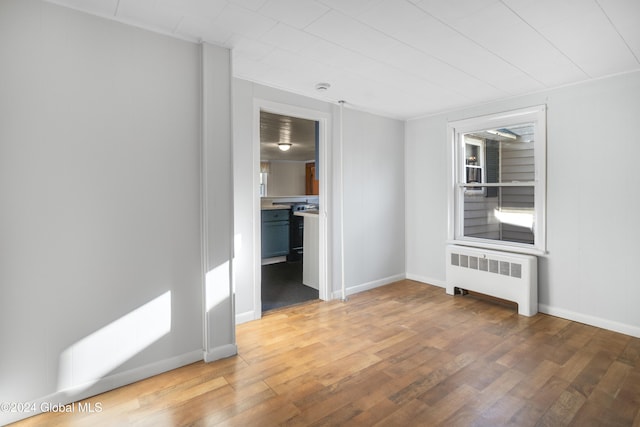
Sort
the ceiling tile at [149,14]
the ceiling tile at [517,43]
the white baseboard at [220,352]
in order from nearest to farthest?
the ceiling tile at [149,14] → the ceiling tile at [517,43] → the white baseboard at [220,352]

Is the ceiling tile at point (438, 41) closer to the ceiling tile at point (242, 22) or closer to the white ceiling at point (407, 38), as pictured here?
the white ceiling at point (407, 38)

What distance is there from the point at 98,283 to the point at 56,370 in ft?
1.80

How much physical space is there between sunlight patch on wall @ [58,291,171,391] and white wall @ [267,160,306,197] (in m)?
7.70

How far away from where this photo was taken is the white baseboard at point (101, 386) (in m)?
1.91

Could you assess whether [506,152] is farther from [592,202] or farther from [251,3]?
[251,3]

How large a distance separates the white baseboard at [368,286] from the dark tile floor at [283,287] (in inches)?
11.2

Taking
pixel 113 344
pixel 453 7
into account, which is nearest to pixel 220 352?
pixel 113 344

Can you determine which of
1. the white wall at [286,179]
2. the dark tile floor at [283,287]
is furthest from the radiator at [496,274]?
the white wall at [286,179]

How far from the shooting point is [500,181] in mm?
4117

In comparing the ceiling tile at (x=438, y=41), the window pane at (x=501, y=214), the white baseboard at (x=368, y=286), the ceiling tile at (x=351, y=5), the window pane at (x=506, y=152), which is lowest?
the white baseboard at (x=368, y=286)

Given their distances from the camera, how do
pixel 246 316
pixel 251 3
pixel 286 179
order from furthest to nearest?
pixel 286 179 → pixel 246 316 → pixel 251 3

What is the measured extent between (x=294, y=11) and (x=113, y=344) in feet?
8.14

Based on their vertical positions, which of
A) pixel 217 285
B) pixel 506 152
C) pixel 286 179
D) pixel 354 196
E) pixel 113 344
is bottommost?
pixel 113 344

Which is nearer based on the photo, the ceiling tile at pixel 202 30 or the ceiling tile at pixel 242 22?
the ceiling tile at pixel 242 22
